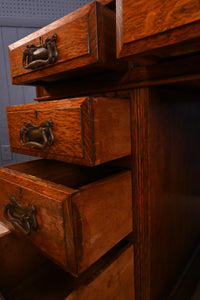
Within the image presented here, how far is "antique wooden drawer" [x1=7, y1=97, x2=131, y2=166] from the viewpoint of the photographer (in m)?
0.43

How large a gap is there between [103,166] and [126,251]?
0.85ft

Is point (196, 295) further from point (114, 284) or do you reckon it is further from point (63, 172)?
point (63, 172)

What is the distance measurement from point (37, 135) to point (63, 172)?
0.25 metres

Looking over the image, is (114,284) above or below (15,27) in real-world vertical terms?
below

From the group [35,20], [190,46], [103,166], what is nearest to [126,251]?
[103,166]

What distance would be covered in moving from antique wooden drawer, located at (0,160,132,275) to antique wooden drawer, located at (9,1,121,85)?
266mm

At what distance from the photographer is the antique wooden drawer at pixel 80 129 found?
1.40 ft

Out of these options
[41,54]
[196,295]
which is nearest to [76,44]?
[41,54]

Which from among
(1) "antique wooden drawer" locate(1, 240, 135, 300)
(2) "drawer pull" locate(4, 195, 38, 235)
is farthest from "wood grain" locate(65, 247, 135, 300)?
(2) "drawer pull" locate(4, 195, 38, 235)

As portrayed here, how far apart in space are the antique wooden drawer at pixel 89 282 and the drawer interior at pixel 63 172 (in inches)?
9.4

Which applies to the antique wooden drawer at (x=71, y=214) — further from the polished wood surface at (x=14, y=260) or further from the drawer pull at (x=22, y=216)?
the polished wood surface at (x=14, y=260)

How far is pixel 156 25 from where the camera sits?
342 mm

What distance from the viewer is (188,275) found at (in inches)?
32.1

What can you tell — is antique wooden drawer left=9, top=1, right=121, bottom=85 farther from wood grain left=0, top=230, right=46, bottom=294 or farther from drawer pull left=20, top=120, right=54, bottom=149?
wood grain left=0, top=230, right=46, bottom=294
